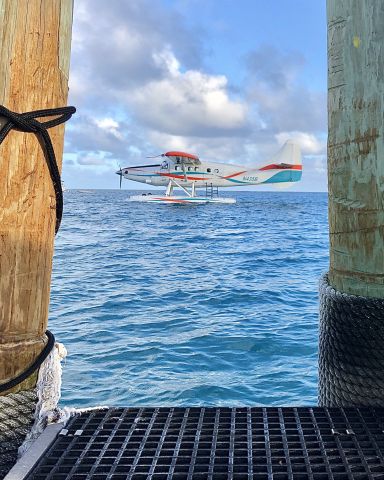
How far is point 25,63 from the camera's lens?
7.53 ft

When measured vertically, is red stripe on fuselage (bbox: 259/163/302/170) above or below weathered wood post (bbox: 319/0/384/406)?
above

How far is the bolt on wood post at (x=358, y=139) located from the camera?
2.67 m

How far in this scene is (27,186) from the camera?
2334mm

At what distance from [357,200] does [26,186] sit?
5.53 ft

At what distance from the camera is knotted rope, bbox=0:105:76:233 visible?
2211 millimetres

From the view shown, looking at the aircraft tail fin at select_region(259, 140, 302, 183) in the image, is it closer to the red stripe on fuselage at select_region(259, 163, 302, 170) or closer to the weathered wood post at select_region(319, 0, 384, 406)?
the red stripe on fuselage at select_region(259, 163, 302, 170)

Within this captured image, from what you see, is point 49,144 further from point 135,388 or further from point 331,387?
point 135,388

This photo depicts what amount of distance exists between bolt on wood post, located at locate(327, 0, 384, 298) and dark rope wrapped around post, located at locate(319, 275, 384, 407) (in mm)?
95

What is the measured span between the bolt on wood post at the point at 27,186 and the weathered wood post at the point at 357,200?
57.8 inches

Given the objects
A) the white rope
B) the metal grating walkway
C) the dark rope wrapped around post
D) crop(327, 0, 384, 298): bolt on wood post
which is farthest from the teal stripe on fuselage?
the white rope

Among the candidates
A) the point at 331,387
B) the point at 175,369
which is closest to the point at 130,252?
the point at 175,369

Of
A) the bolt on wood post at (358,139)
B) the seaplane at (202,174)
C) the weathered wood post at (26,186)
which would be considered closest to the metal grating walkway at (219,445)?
the weathered wood post at (26,186)

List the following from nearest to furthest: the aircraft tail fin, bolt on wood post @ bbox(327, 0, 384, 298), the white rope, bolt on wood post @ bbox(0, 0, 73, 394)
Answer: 1. bolt on wood post @ bbox(0, 0, 73, 394)
2. the white rope
3. bolt on wood post @ bbox(327, 0, 384, 298)
4. the aircraft tail fin

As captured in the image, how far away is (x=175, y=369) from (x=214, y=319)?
118 inches
